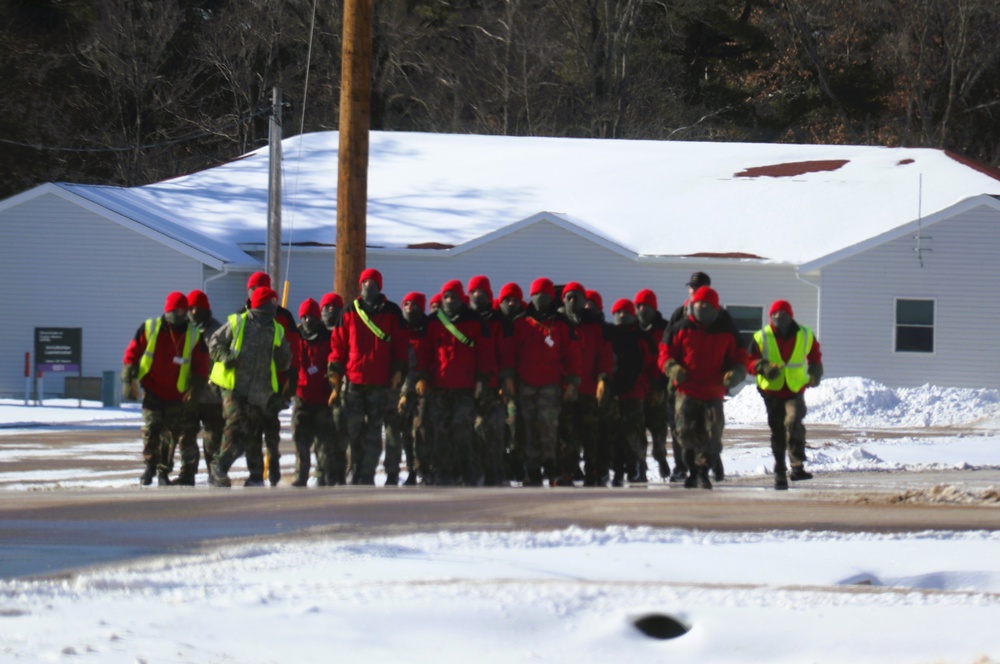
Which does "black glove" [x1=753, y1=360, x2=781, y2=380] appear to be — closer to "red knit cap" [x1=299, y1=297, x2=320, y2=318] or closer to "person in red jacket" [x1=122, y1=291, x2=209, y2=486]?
"red knit cap" [x1=299, y1=297, x2=320, y2=318]

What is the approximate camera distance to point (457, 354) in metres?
14.2

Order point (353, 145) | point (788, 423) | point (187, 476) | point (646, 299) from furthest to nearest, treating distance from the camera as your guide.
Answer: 1. point (353, 145)
2. point (646, 299)
3. point (788, 423)
4. point (187, 476)

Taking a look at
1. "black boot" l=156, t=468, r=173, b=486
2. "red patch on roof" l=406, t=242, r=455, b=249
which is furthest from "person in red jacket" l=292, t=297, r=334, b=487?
"red patch on roof" l=406, t=242, r=455, b=249

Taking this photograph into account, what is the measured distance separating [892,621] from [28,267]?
1035 inches

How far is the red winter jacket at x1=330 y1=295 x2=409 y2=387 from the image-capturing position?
14.1 metres

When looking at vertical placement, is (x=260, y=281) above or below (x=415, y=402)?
above

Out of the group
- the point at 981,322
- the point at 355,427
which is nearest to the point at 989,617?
the point at 355,427

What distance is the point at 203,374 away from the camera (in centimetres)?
1416

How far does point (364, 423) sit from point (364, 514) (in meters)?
4.23

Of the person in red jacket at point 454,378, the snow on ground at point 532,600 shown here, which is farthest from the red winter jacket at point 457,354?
the snow on ground at point 532,600

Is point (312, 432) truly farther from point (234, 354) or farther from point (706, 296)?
point (706, 296)

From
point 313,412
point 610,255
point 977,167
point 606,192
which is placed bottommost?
point 313,412

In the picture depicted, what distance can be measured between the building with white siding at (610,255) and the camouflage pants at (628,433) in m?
14.6

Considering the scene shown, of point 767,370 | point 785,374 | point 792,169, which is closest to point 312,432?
point 767,370
